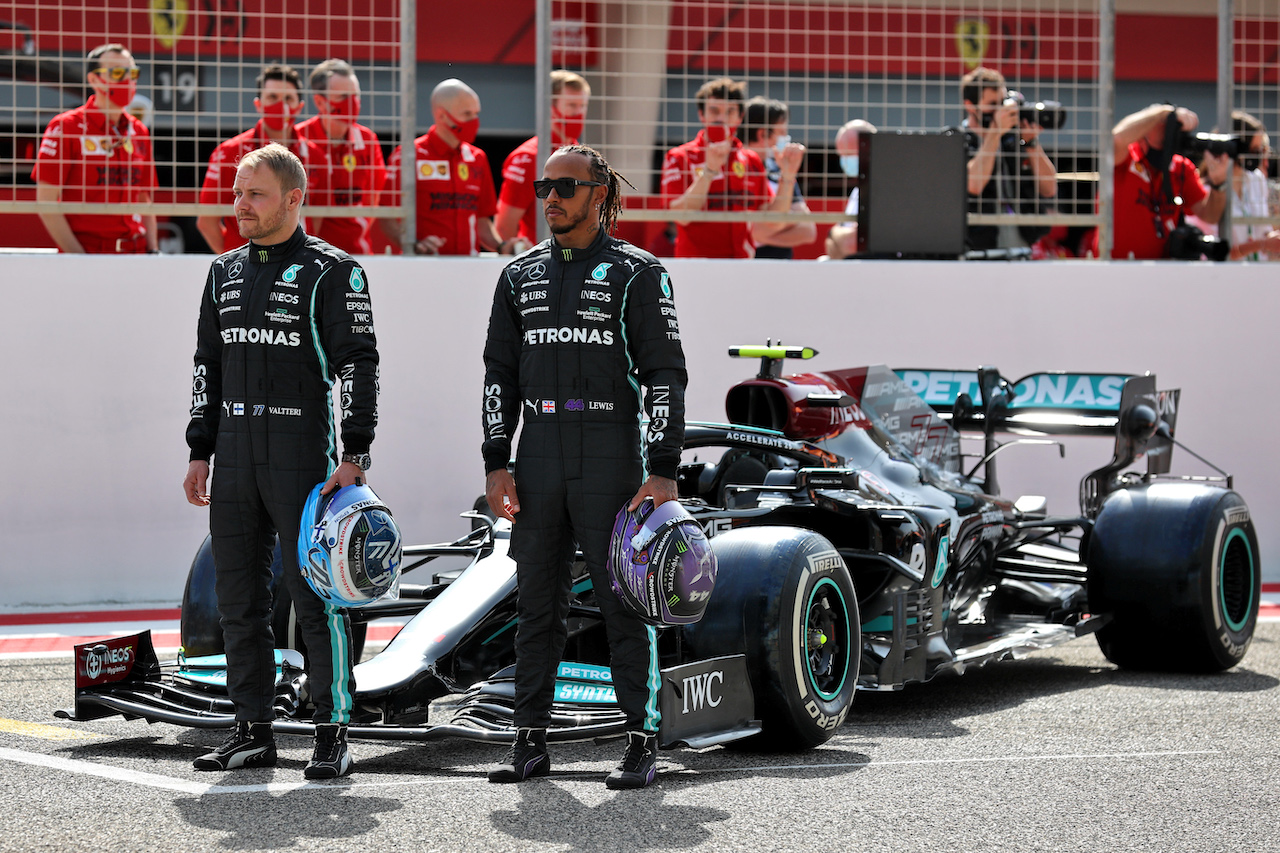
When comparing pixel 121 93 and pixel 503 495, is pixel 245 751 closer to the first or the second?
pixel 503 495

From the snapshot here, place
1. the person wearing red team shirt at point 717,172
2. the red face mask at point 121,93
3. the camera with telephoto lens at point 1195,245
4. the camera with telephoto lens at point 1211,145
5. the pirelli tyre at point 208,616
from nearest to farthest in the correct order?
the pirelli tyre at point 208,616
the red face mask at point 121,93
the person wearing red team shirt at point 717,172
the camera with telephoto lens at point 1195,245
the camera with telephoto lens at point 1211,145

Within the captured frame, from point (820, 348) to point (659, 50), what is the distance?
197 centimetres

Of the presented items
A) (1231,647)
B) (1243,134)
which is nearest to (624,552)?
(1231,647)

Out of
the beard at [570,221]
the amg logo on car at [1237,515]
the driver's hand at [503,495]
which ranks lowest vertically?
the amg logo on car at [1237,515]

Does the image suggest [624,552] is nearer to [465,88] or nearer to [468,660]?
[468,660]

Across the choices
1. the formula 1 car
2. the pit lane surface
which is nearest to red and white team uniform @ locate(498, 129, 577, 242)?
the formula 1 car

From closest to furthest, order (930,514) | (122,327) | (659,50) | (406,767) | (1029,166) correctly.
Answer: (406,767) → (930,514) → (122,327) → (659,50) → (1029,166)

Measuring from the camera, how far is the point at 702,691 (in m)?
4.91

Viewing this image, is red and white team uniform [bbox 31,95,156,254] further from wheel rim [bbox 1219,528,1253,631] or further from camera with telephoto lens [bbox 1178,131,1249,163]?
camera with telephoto lens [bbox 1178,131,1249,163]

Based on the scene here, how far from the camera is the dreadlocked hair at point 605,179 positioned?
4.79m

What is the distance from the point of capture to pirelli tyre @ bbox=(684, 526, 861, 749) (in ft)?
16.6

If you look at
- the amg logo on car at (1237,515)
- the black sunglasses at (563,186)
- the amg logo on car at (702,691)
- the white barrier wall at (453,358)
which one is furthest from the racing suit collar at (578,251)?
the white barrier wall at (453,358)

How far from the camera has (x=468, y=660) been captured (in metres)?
5.50

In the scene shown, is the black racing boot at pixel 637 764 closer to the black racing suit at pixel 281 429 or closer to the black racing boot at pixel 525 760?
the black racing boot at pixel 525 760
